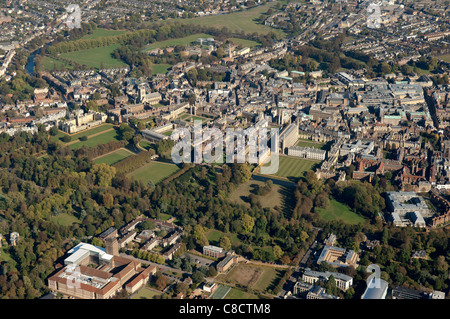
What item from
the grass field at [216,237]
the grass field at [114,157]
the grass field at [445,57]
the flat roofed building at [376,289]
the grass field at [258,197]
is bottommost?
the grass field at [216,237]

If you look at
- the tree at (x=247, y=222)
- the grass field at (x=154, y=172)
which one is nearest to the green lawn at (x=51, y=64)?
the grass field at (x=154, y=172)

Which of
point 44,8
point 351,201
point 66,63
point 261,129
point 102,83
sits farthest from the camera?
point 44,8

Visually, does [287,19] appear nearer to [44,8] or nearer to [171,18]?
[171,18]

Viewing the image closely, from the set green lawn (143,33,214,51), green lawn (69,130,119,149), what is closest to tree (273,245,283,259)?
green lawn (69,130,119,149)

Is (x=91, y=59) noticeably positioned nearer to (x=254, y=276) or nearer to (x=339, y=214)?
(x=339, y=214)

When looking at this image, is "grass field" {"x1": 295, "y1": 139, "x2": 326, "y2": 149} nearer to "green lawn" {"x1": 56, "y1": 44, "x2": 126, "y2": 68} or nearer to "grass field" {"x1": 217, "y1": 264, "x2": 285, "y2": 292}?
"grass field" {"x1": 217, "y1": 264, "x2": 285, "y2": 292}

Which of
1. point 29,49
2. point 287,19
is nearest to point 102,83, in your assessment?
point 29,49

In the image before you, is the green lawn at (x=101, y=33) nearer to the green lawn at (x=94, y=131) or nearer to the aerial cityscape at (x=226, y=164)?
the aerial cityscape at (x=226, y=164)
